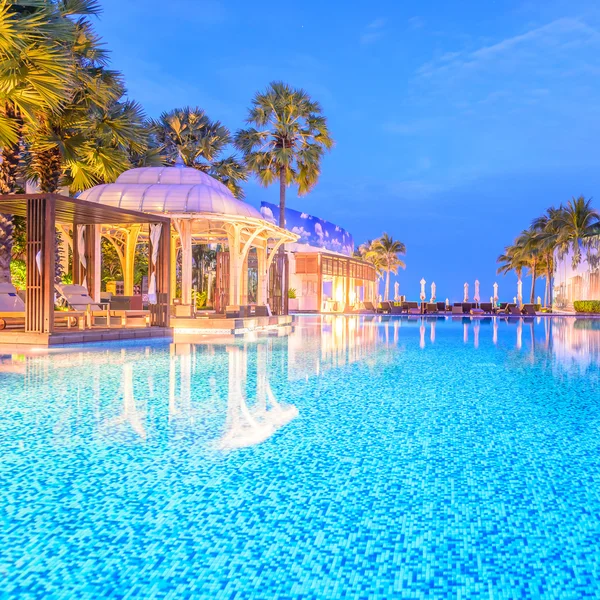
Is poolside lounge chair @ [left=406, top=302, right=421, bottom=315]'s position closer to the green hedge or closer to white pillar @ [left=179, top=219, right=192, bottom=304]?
the green hedge

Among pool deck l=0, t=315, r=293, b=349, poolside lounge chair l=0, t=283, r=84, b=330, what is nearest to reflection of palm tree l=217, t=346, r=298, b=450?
pool deck l=0, t=315, r=293, b=349

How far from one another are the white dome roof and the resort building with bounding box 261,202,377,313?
53.2 feet

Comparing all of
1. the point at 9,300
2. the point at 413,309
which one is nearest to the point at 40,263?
the point at 9,300

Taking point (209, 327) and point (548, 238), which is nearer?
point (209, 327)

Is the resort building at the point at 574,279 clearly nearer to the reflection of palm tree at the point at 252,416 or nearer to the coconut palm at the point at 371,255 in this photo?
the coconut palm at the point at 371,255

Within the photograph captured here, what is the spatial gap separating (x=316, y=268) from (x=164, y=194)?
22.0m

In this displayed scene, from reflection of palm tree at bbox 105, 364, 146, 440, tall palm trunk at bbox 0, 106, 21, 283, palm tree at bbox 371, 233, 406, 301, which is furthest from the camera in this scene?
palm tree at bbox 371, 233, 406, 301

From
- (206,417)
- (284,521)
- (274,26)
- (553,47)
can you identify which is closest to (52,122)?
(206,417)

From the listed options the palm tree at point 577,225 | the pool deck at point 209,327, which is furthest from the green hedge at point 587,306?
the pool deck at point 209,327

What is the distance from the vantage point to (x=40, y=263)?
11797 millimetres

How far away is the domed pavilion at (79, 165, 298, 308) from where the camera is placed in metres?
16.5

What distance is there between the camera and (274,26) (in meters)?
57.2

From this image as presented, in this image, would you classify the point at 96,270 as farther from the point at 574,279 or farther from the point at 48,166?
the point at 574,279

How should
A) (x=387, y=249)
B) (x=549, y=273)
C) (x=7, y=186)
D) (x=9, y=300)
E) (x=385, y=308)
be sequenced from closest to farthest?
(x=9, y=300)
(x=7, y=186)
(x=385, y=308)
(x=549, y=273)
(x=387, y=249)
